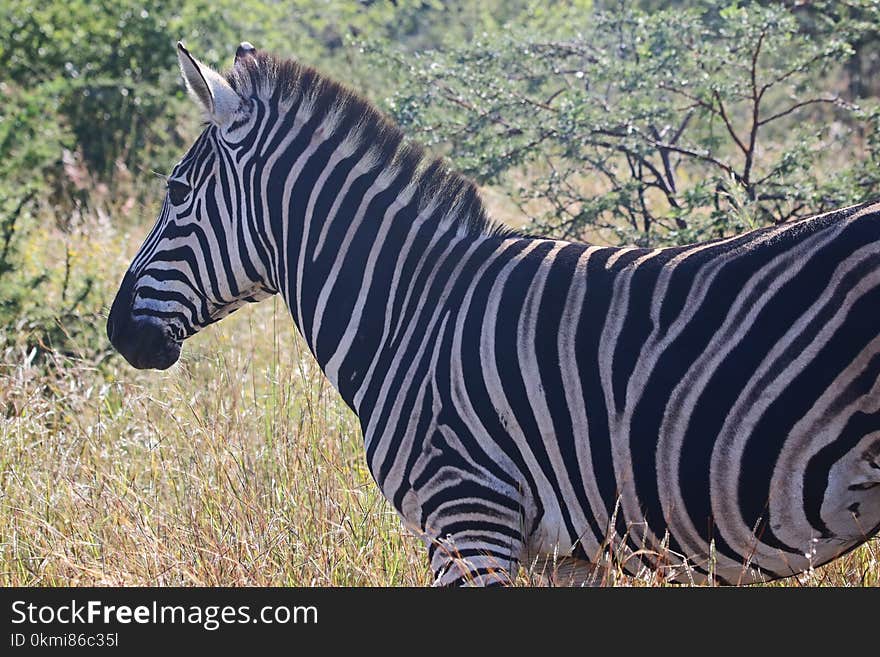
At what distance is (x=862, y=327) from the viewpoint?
268 cm

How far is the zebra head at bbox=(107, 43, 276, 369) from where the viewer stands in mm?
3598

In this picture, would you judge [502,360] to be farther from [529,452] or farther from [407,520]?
[407,520]

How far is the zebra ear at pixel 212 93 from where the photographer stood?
3.49 m

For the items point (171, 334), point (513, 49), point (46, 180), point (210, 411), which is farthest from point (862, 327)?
point (46, 180)

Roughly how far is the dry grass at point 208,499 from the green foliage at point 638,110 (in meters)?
1.82

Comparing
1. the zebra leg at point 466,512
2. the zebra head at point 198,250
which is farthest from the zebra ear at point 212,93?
the zebra leg at point 466,512

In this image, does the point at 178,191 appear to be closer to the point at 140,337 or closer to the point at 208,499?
the point at 140,337

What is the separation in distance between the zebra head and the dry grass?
2.43 ft

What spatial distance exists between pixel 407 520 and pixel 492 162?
10.0ft

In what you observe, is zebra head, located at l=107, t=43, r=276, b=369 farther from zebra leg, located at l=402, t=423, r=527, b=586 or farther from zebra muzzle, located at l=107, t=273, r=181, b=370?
zebra leg, located at l=402, t=423, r=527, b=586

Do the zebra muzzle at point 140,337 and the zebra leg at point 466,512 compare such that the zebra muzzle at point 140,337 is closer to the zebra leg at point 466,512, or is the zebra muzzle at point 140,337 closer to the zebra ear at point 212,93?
the zebra ear at point 212,93

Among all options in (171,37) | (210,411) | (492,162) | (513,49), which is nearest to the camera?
(210,411)

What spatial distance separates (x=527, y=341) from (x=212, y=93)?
137 cm

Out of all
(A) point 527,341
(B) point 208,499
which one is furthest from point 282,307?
(A) point 527,341
